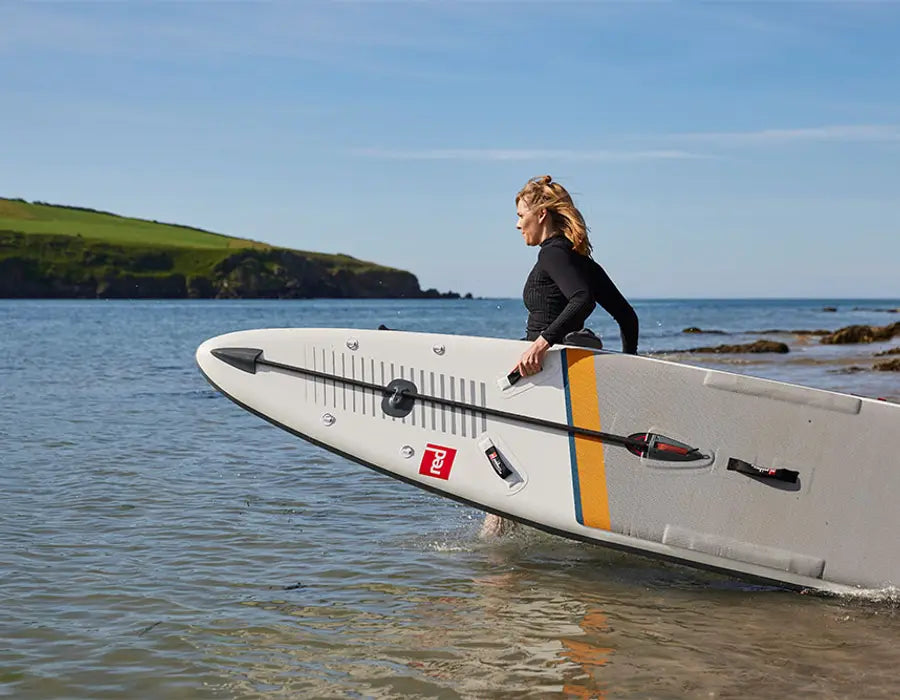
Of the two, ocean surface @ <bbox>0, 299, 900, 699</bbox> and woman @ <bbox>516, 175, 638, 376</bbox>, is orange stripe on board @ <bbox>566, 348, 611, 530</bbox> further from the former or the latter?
ocean surface @ <bbox>0, 299, 900, 699</bbox>

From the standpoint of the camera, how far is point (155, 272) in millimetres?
149125

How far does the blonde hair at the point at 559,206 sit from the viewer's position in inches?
253

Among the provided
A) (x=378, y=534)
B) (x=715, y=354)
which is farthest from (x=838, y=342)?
(x=378, y=534)

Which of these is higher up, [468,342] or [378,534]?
[468,342]

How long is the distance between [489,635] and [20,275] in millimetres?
142895

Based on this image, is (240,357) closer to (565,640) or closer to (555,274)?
(555,274)

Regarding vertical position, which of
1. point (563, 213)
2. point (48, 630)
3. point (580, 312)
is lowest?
point (48, 630)

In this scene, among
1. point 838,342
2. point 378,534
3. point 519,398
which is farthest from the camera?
point 838,342

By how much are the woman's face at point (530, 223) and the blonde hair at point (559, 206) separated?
0.10 feet

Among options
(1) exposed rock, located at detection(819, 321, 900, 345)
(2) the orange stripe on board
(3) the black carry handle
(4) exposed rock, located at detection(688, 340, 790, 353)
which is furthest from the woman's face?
(1) exposed rock, located at detection(819, 321, 900, 345)

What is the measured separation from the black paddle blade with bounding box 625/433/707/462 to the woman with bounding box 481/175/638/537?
758 mm

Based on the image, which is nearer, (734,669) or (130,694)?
(130,694)

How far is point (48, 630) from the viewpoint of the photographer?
5.43m

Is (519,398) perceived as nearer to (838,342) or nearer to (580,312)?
(580,312)
